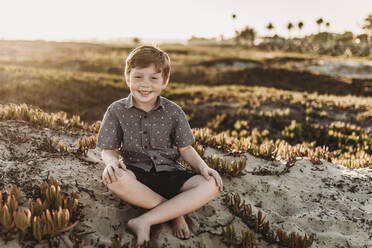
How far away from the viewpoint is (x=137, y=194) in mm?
2988

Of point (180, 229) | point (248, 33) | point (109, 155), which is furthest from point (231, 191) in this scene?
point (248, 33)

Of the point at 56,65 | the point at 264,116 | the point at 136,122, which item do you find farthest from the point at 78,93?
the point at 56,65

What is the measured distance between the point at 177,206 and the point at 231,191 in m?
1.48

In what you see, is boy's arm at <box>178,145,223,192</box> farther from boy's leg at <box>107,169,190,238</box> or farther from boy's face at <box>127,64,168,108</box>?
boy's face at <box>127,64,168,108</box>

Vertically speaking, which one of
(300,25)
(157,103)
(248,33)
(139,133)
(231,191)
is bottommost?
(231,191)

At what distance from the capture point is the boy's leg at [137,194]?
290 cm

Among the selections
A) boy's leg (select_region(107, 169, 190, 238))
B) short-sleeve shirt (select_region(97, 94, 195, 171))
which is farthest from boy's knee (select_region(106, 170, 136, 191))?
short-sleeve shirt (select_region(97, 94, 195, 171))

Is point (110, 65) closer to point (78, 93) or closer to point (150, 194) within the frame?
point (78, 93)

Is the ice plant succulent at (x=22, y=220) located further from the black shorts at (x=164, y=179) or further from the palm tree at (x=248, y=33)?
the palm tree at (x=248, y=33)

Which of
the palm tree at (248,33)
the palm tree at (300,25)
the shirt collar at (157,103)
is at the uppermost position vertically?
the palm tree at (300,25)

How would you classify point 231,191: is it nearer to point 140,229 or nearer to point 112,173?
point 140,229

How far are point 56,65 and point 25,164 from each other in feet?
87.9

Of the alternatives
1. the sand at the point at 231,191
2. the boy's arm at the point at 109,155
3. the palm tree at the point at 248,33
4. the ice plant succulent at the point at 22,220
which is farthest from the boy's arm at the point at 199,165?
the palm tree at the point at 248,33

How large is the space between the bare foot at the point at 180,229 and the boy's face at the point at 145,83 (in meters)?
1.38
